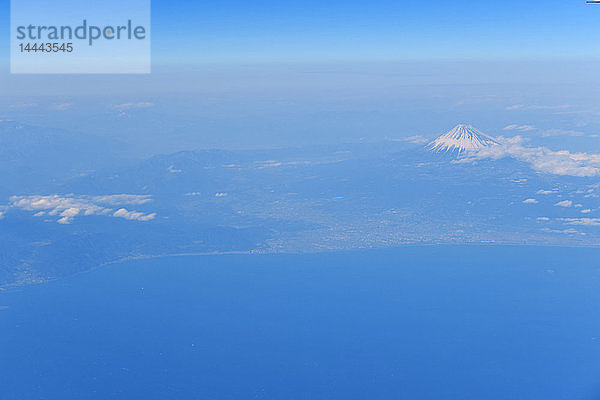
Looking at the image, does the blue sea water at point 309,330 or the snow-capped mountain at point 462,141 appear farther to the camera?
the snow-capped mountain at point 462,141

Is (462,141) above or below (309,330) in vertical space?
above

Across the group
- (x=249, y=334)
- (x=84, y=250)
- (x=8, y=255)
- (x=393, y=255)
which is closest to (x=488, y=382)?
(x=249, y=334)

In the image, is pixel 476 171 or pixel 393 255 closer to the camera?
pixel 393 255

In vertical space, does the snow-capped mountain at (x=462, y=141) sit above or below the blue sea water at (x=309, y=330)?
above

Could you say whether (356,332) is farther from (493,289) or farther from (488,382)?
(493,289)

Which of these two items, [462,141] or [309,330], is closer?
[309,330]
